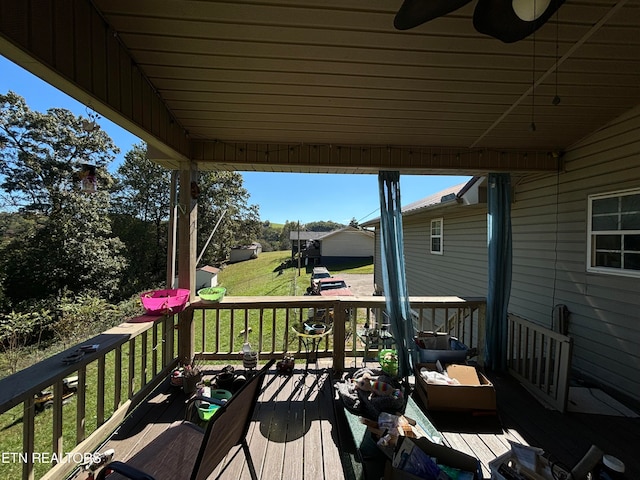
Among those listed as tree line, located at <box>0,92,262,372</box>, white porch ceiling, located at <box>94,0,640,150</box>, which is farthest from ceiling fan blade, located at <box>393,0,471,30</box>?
tree line, located at <box>0,92,262,372</box>

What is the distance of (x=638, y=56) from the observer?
6.99 feet

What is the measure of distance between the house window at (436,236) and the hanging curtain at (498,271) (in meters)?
3.62

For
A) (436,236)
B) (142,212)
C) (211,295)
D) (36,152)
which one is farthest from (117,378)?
(142,212)

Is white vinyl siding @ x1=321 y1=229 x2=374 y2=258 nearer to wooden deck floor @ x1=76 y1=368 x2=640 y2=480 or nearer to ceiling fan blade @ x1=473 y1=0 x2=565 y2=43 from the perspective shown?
wooden deck floor @ x1=76 y1=368 x2=640 y2=480

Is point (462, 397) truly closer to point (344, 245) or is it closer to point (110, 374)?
point (110, 374)

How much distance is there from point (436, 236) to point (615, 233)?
14.0 ft

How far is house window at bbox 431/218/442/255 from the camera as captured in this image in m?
7.06

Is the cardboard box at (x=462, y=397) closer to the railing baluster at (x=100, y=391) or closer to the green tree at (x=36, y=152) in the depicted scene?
the railing baluster at (x=100, y=391)

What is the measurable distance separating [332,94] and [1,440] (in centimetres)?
610

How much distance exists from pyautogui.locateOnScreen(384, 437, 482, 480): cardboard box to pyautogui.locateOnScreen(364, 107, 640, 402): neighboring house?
2.60m

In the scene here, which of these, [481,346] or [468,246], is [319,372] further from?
[468,246]

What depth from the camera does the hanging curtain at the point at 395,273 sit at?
3.20 metres

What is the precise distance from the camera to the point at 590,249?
326 cm

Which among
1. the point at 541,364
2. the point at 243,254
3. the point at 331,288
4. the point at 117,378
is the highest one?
the point at 117,378
